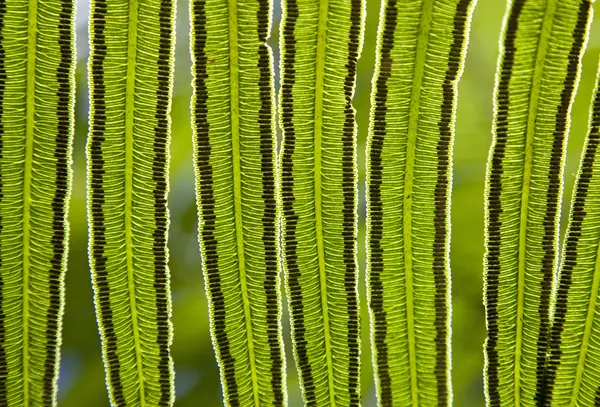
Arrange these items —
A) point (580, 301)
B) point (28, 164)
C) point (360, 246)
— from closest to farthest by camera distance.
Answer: point (28, 164) → point (580, 301) → point (360, 246)

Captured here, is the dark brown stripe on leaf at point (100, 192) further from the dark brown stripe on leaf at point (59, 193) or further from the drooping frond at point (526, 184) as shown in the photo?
the drooping frond at point (526, 184)

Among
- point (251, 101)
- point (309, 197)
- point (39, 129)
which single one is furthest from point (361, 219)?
point (39, 129)

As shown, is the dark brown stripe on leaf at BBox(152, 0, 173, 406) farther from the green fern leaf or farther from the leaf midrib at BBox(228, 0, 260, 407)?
the green fern leaf

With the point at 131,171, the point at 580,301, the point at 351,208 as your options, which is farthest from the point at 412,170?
the point at 131,171

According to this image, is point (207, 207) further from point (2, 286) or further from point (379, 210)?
point (2, 286)

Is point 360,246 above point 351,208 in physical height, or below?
below

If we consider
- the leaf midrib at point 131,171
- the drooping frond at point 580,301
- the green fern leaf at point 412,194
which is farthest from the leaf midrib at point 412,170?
the leaf midrib at point 131,171

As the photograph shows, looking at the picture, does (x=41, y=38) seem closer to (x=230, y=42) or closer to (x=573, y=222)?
(x=230, y=42)

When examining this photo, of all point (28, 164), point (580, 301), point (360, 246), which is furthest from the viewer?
point (360, 246)
